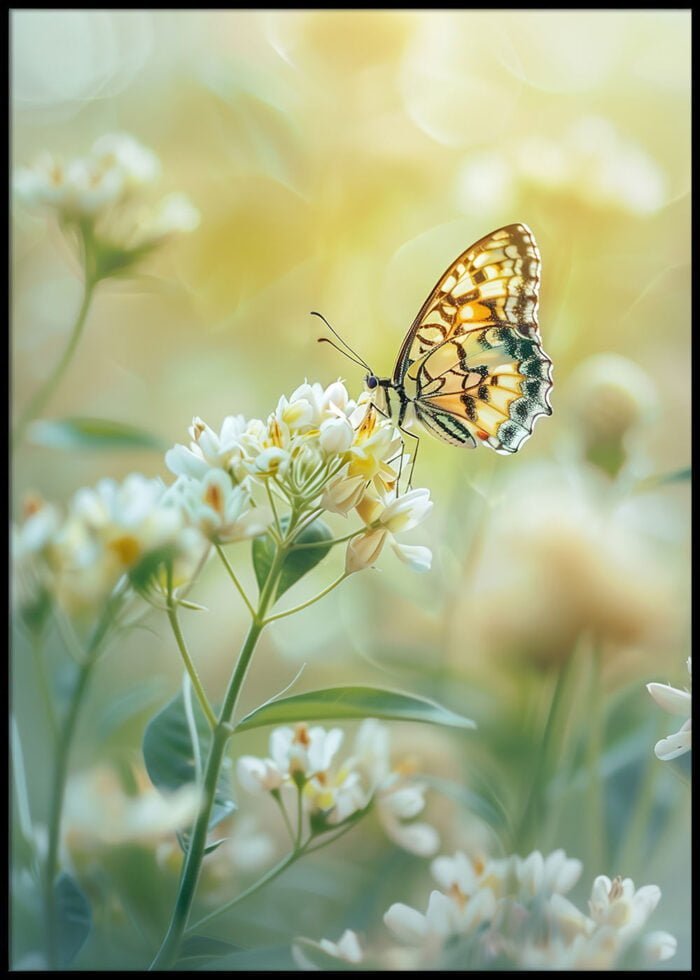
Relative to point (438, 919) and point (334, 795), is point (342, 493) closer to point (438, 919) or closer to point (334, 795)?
point (334, 795)

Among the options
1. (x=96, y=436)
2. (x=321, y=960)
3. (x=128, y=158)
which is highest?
(x=128, y=158)

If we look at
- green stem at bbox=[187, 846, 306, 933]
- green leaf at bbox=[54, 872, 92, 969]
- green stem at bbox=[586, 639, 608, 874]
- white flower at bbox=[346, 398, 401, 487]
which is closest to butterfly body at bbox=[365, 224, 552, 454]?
white flower at bbox=[346, 398, 401, 487]

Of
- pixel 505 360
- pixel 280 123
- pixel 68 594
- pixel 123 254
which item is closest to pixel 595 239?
pixel 505 360

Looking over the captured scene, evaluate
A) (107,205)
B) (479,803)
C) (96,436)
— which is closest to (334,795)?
(479,803)

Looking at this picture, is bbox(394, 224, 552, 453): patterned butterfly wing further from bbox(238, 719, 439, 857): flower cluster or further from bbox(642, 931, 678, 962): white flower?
bbox(642, 931, 678, 962): white flower

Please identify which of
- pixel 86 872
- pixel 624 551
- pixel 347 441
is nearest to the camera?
pixel 347 441

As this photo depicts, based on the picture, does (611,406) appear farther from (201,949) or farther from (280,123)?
(201,949)
